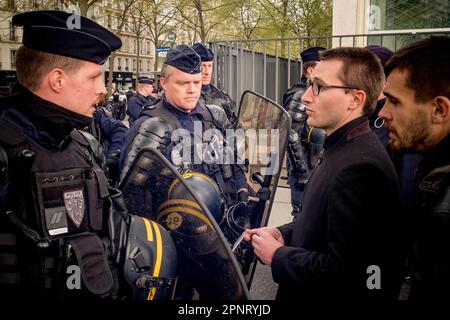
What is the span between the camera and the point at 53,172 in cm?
157

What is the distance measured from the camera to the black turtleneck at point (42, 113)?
1599mm

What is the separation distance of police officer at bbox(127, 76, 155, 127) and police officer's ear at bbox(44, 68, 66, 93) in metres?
5.85

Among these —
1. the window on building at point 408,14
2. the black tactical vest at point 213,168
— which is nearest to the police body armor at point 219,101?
the black tactical vest at point 213,168

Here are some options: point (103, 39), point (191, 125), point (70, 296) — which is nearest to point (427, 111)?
point (103, 39)

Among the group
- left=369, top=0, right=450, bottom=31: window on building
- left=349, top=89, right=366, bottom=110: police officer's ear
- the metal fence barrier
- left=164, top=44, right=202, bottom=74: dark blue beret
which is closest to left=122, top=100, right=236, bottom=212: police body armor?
left=164, top=44, right=202, bottom=74: dark blue beret

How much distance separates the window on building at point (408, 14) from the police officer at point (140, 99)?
466cm

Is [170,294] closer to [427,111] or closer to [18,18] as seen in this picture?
[427,111]

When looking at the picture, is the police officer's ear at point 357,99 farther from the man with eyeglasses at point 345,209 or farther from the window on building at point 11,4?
the window on building at point 11,4

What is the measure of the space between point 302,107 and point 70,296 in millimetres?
3343

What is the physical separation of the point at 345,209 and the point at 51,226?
103 centimetres

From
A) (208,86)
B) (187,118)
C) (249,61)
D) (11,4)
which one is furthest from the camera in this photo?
(11,4)

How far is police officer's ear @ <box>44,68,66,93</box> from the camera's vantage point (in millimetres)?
1620

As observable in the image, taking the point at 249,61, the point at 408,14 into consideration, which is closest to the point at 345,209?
the point at 249,61

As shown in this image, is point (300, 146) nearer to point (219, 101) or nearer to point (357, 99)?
point (219, 101)
